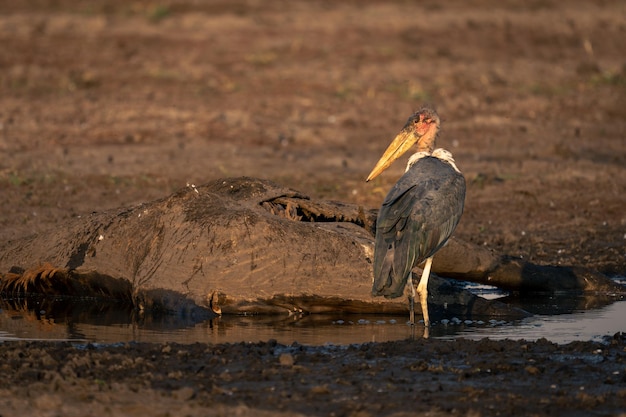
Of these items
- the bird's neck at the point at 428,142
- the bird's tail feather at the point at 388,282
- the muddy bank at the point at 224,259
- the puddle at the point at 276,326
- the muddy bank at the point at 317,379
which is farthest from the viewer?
the bird's neck at the point at 428,142

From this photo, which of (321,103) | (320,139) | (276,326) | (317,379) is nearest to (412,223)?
(276,326)

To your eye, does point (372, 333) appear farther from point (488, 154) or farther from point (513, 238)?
point (488, 154)

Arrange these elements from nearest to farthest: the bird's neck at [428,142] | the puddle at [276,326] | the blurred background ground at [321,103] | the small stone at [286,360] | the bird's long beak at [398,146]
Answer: the small stone at [286,360], the puddle at [276,326], the bird's neck at [428,142], the bird's long beak at [398,146], the blurred background ground at [321,103]

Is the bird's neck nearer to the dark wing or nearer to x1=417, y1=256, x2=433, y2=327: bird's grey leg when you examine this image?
the dark wing

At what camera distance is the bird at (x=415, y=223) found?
24.2ft

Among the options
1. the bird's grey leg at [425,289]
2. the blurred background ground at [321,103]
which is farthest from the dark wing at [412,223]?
the blurred background ground at [321,103]

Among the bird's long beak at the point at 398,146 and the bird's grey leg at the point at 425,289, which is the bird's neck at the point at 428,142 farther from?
the bird's grey leg at the point at 425,289

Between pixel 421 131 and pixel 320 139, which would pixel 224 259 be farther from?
pixel 320 139

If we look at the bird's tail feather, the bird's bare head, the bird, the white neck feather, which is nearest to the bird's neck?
the bird's bare head

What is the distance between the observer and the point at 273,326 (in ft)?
26.0

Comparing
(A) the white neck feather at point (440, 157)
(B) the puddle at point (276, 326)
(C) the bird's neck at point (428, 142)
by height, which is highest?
(C) the bird's neck at point (428, 142)

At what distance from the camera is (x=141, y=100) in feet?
55.9

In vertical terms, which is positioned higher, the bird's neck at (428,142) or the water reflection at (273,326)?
the bird's neck at (428,142)

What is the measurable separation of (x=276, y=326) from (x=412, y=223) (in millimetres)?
1173
